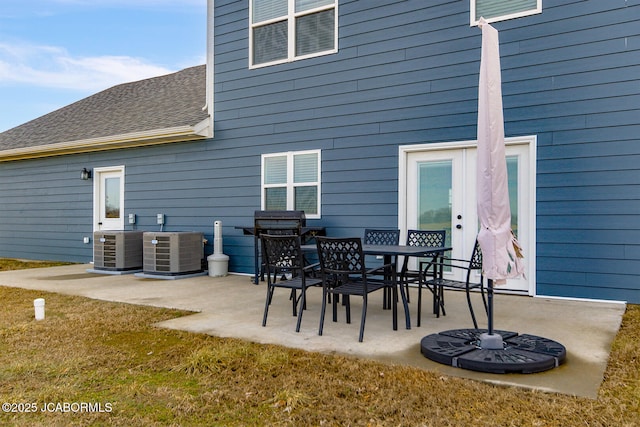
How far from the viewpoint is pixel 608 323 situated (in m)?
4.32

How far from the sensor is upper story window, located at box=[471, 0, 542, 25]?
5.68 m

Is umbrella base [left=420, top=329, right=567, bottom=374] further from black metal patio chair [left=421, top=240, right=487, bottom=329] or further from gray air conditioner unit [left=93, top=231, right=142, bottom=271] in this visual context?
gray air conditioner unit [left=93, top=231, right=142, bottom=271]

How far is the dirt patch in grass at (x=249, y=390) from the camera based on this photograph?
2.38m

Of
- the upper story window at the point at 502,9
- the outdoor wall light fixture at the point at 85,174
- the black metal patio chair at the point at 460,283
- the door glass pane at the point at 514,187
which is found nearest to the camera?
the black metal patio chair at the point at 460,283

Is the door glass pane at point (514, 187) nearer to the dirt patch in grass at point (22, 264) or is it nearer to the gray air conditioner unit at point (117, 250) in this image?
the gray air conditioner unit at point (117, 250)

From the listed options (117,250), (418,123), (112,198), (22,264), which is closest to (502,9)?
(418,123)

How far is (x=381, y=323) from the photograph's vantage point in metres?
4.39

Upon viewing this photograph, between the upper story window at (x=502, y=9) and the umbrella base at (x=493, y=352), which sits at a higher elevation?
the upper story window at (x=502, y=9)

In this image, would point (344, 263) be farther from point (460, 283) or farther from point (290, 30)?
point (290, 30)

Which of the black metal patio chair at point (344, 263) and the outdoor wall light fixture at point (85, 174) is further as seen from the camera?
the outdoor wall light fixture at point (85, 174)

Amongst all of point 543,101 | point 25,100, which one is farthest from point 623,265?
point 25,100

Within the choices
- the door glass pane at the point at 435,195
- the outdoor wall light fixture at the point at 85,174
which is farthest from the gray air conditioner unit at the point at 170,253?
the door glass pane at the point at 435,195

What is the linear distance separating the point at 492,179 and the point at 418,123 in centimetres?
338

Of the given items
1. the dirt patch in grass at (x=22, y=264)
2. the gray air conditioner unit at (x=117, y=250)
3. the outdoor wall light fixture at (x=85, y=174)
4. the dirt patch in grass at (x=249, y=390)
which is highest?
the outdoor wall light fixture at (x=85, y=174)
